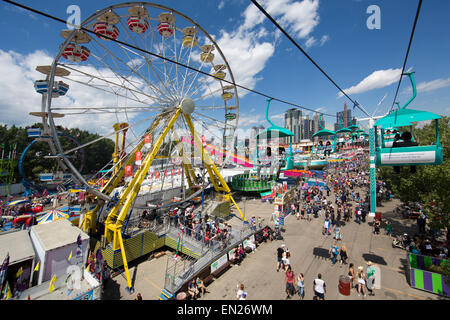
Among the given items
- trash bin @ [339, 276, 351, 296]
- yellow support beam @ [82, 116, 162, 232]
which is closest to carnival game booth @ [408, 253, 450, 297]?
trash bin @ [339, 276, 351, 296]

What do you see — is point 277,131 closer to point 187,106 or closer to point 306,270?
point 187,106

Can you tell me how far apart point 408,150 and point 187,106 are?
503 inches

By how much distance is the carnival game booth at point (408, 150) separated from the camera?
23.3 feet

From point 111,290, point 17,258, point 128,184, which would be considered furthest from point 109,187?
point 111,290

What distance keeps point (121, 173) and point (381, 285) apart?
15.9 meters

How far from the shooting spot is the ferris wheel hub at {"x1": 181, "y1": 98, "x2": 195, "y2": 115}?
14845 millimetres

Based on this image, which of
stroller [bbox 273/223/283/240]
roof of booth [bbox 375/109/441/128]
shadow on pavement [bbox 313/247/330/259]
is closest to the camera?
roof of booth [bbox 375/109/441/128]

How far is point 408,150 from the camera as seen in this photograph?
24.6ft

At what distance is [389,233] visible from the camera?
1422cm

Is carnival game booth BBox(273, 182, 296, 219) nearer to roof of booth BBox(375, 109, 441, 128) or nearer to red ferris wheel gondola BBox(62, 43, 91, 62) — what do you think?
roof of booth BBox(375, 109, 441, 128)

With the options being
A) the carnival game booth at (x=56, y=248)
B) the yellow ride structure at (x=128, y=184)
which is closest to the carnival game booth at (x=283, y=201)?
the yellow ride structure at (x=128, y=184)

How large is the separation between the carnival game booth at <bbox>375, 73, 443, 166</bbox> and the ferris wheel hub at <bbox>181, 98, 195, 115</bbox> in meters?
11.5
